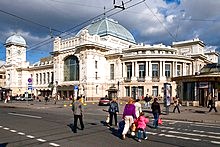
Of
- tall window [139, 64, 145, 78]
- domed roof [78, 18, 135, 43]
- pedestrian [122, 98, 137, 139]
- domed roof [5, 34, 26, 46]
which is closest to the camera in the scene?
pedestrian [122, 98, 137, 139]

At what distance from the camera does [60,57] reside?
78688 mm

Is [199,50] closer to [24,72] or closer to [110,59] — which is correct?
[110,59]

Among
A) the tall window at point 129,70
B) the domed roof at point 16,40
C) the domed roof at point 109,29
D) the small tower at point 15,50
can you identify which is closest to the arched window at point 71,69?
the domed roof at point 109,29

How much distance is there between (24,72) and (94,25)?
108 feet

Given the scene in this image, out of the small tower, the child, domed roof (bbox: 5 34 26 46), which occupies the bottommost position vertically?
the child

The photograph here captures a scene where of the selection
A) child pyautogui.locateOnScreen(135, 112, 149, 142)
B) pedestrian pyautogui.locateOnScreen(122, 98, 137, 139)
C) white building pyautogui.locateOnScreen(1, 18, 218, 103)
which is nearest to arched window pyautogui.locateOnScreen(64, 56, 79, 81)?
white building pyautogui.locateOnScreen(1, 18, 218, 103)

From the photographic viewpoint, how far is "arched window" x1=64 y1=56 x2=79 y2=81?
74325 millimetres

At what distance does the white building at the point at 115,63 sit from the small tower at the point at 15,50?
25.1m

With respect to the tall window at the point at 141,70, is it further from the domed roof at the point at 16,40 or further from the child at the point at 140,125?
the child at the point at 140,125

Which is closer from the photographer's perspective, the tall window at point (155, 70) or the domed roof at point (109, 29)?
the tall window at point (155, 70)

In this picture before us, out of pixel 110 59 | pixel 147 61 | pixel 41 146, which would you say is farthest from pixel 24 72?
pixel 41 146

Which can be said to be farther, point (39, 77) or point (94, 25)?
point (39, 77)

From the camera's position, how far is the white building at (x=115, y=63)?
6706cm

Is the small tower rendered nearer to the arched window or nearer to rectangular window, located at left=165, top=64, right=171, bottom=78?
the arched window
